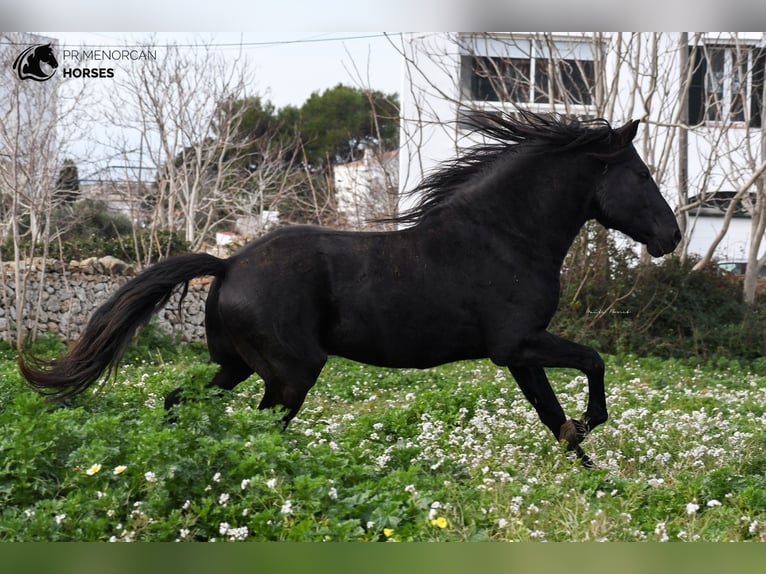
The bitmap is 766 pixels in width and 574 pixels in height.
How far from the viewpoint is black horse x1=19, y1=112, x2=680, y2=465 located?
19.4 feet

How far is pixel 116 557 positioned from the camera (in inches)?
156

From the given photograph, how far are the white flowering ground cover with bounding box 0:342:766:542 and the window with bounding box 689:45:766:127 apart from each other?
33.1 feet

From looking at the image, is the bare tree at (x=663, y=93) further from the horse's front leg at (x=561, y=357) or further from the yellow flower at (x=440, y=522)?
the yellow flower at (x=440, y=522)

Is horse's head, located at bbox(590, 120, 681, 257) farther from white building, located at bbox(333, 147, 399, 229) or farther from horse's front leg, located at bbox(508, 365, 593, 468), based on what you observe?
white building, located at bbox(333, 147, 399, 229)

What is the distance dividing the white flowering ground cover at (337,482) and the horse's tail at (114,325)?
0.78ft

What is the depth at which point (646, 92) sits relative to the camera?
16.7 m

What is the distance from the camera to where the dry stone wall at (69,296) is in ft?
49.3

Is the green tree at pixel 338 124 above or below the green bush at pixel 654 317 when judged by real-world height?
above

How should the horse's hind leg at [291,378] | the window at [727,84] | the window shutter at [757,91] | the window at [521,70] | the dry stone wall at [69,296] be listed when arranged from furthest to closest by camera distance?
the window shutter at [757,91]
the window at [521,70]
the window at [727,84]
the dry stone wall at [69,296]
the horse's hind leg at [291,378]

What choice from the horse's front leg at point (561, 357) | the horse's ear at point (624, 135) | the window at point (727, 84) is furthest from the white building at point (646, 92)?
the horse's front leg at point (561, 357)

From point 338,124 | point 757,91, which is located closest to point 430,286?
point 757,91

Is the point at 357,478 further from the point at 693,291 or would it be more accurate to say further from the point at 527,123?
the point at 693,291

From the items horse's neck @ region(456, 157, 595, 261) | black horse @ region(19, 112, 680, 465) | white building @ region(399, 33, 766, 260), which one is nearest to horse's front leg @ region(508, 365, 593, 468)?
black horse @ region(19, 112, 680, 465)

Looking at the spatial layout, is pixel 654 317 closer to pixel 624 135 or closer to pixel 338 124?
pixel 624 135
